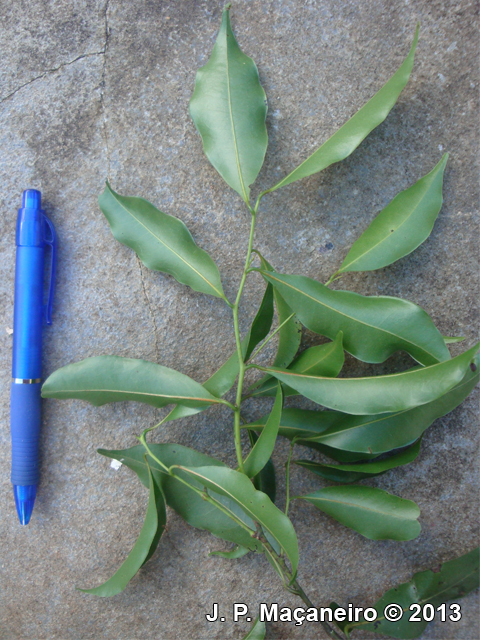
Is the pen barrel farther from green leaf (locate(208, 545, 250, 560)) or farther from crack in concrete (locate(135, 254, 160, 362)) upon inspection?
green leaf (locate(208, 545, 250, 560))

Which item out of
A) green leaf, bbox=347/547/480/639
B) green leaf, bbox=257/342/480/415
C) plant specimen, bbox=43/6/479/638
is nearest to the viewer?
green leaf, bbox=257/342/480/415

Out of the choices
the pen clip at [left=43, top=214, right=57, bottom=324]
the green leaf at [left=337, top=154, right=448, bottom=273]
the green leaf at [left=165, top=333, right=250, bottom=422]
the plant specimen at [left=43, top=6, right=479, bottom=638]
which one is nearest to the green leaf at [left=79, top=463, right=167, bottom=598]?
the plant specimen at [left=43, top=6, right=479, bottom=638]

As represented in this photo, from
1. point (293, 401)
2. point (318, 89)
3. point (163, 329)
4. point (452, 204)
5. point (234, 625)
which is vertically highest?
point (318, 89)

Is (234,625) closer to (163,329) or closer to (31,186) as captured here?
(163,329)

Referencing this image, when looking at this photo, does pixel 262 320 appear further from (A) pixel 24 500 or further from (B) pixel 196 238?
(A) pixel 24 500

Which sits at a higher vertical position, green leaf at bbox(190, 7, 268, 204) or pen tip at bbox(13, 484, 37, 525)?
green leaf at bbox(190, 7, 268, 204)

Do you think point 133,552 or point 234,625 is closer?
point 133,552

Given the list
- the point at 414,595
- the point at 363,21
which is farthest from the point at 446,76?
the point at 414,595
